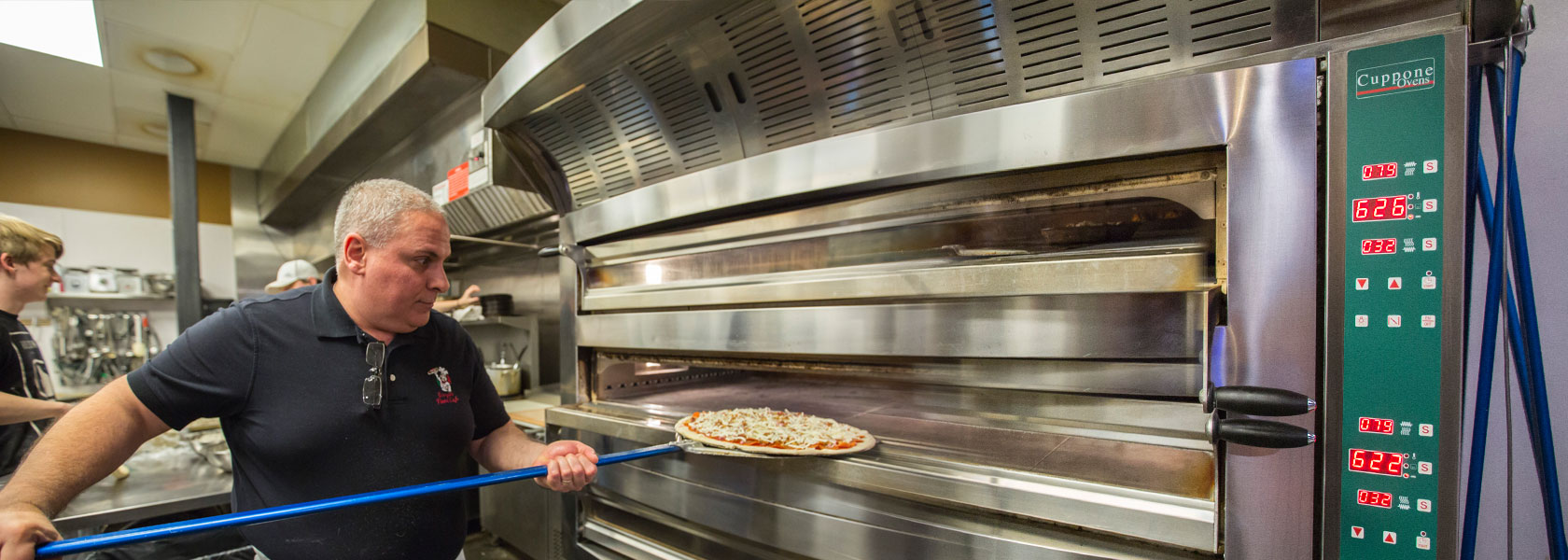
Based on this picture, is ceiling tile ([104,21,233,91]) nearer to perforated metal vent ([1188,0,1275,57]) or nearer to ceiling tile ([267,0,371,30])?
ceiling tile ([267,0,371,30])

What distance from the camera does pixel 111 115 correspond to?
4512mm

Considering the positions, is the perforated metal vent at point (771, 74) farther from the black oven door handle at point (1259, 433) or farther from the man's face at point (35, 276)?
the man's face at point (35, 276)

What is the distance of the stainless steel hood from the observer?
268cm

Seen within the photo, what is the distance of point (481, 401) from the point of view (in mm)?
1589

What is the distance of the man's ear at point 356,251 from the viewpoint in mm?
1295

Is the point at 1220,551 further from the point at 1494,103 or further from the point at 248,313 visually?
the point at 248,313

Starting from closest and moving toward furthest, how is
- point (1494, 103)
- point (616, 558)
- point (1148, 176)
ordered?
point (1494, 103)
point (1148, 176)
point (616, 558)

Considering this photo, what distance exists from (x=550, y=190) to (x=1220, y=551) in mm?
2134

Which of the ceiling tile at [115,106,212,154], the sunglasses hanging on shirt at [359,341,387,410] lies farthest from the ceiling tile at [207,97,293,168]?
the sunglasses hanging on shirt at [359,341,387,410]

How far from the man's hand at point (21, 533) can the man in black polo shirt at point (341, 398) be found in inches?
9.4

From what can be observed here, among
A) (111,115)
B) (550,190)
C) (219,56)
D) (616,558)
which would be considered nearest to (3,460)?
(550,190)

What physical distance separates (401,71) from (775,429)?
282 cm

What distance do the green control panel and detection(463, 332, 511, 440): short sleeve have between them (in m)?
1.83

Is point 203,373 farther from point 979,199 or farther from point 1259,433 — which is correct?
point 1259,433
